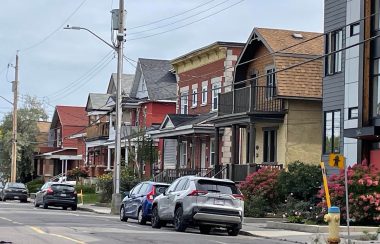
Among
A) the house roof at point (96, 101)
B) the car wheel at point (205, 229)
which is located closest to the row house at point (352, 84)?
the car wheel at point (205, 229)

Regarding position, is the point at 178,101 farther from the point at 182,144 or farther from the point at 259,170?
the point at 259,170

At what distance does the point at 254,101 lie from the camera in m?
36.1

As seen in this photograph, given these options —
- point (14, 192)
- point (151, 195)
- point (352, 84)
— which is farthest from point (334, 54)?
point (14, 192)

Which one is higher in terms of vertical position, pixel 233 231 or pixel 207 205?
pixel 207 205

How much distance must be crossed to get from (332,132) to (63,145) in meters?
58.6

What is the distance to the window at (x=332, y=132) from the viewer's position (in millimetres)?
31484

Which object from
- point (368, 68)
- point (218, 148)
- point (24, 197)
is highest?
point (368, 68)

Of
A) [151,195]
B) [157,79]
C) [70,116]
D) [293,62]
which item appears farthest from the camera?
[70,116]

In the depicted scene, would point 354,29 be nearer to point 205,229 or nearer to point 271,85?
point 271,85

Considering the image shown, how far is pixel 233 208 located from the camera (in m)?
23.3

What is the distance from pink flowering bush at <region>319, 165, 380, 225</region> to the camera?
1001 inches

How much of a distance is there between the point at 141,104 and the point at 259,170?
2482 centimetres

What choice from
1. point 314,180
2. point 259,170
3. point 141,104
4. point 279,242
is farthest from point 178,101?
point 279,242

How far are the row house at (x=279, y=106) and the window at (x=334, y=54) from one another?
220 cm
